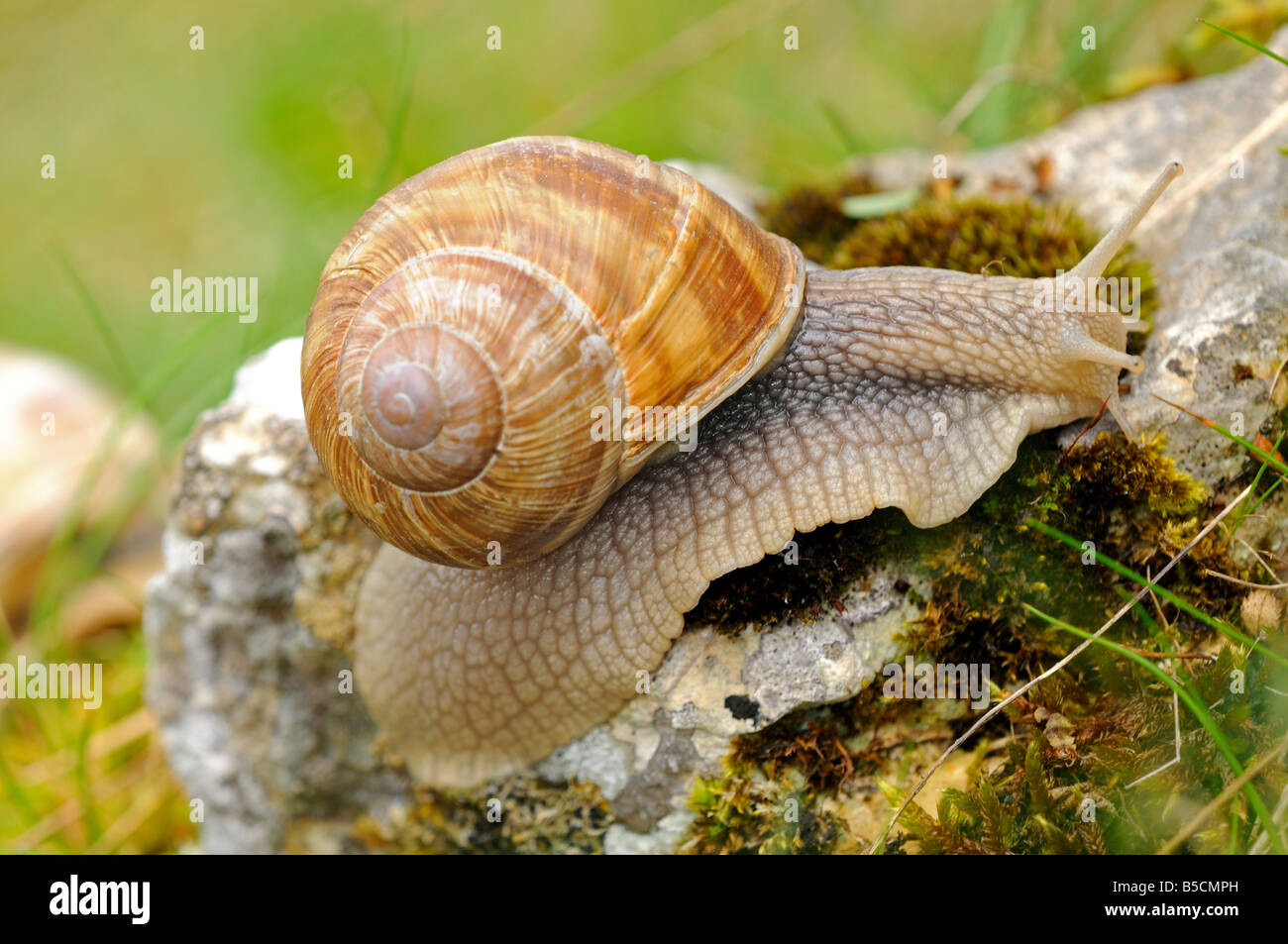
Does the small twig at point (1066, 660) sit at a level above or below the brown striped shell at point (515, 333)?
below

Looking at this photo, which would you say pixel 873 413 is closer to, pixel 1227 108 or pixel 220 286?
pixel 1227 108

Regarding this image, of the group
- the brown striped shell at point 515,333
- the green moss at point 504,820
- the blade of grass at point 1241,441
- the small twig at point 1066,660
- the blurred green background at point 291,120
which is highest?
the blurred green background at point 291,120

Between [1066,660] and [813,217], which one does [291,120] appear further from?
[1066,660]

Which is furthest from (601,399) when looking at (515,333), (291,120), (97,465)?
(291,120)

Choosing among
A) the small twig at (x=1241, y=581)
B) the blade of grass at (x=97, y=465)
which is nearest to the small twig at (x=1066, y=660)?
the small twig at (x=1241, y=581)

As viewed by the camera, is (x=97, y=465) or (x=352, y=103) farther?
(x=352, y=103)

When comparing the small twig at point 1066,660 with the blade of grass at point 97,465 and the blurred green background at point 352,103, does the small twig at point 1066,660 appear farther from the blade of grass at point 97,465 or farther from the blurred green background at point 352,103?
the blade of grass at point 97,465

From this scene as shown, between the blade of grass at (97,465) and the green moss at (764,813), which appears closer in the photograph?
the green moss at (764,813)
